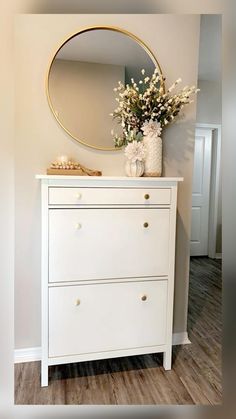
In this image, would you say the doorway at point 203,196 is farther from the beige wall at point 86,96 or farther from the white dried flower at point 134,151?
the beige wall at point 86,96

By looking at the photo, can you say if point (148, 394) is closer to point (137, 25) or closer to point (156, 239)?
point (156, 239)

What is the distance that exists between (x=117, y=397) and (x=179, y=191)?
1009 mm

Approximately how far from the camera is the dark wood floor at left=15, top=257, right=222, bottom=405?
1.15 meters

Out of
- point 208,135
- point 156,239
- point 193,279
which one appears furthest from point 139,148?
point 193,279

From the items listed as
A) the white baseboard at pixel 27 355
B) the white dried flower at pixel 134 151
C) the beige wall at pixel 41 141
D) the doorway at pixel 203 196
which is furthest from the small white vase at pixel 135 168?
the white baseboard at pixel 27 355

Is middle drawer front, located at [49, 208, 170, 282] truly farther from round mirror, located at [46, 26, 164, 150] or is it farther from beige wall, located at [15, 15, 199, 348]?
round mirror, located at [46, 26, 164, 150]

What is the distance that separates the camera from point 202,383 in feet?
4.09

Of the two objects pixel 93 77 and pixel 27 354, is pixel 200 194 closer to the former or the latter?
pixel 93 77

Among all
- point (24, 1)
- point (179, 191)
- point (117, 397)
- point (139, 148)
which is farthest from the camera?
point (179, 191)

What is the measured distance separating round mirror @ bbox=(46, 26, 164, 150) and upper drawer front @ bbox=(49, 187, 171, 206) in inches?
12.5

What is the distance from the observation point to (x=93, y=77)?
1350mm

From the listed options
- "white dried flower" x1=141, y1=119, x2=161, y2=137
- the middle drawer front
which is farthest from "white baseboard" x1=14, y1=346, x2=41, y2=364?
"white dried flower" x1=141, y1=119, x2=161, y2=137

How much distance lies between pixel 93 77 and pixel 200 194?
2.65 ft

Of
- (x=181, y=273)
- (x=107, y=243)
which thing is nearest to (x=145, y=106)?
(x=107, y=243)
